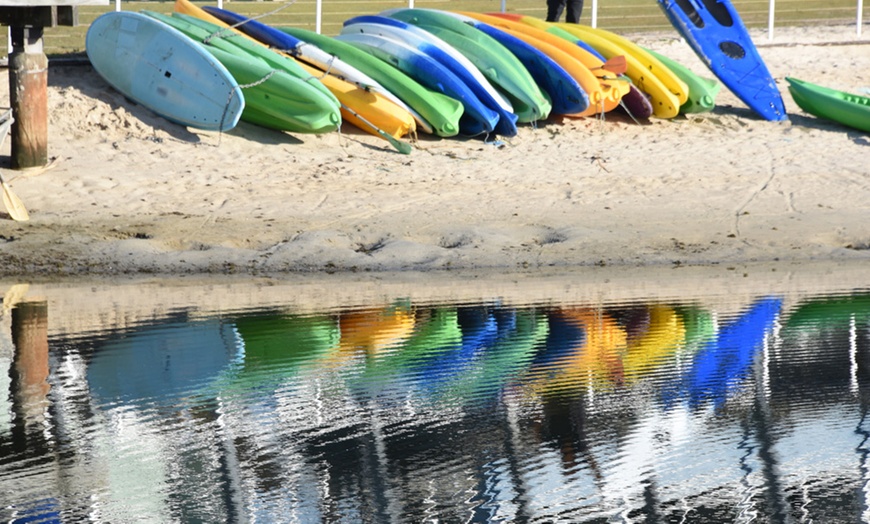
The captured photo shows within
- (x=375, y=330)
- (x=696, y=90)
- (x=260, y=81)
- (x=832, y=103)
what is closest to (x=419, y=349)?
(x=375, y=330)

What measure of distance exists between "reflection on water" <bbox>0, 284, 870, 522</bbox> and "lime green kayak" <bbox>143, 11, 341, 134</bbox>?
161 inches

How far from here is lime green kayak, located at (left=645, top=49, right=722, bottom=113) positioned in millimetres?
13609

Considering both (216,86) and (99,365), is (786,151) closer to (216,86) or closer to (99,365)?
(216,86)

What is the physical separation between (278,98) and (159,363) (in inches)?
223

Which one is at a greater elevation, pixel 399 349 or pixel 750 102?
pixel 750 102

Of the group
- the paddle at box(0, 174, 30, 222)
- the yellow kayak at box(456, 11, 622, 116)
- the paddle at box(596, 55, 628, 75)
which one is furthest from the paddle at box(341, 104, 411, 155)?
the paddle at box(0, 174, 30, 222)

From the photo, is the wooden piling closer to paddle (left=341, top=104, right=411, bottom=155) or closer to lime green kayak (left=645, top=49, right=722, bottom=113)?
paddle (left=341, top=104, right=411, bottom=155)

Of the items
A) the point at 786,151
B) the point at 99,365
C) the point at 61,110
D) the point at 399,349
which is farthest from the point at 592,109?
the point at 99,365

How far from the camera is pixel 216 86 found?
11711 mm

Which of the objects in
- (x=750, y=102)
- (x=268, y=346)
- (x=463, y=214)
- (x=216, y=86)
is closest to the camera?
(x=268, y=346)

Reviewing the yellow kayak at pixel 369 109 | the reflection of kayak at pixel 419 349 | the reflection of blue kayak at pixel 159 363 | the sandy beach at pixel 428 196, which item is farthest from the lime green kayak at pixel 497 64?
the reflection of blue kayak at pixel 159 363

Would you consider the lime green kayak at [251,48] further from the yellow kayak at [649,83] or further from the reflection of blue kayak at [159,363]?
the reflection of blue kayak at [159,363]

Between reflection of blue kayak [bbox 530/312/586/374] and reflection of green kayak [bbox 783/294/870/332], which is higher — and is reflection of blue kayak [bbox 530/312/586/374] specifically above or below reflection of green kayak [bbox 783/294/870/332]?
below

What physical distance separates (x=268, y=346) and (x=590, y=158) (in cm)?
589
